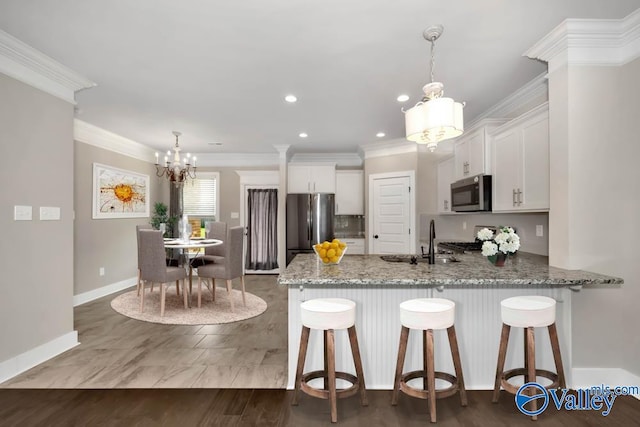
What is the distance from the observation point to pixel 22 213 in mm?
2688

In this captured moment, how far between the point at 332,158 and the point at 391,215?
1753mm

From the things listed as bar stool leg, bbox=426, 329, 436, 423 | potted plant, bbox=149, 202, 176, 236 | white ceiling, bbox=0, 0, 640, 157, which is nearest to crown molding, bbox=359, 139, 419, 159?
white ceiling, bbox=0, 0, 640, 157

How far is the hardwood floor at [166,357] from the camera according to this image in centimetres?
253

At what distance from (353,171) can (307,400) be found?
4771 mm

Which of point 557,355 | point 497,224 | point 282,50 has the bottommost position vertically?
point 557,355

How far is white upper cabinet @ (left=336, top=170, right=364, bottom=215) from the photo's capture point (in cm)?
650

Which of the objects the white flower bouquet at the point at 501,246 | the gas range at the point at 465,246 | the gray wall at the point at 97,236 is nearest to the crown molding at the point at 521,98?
the gas range at the point at 465,246

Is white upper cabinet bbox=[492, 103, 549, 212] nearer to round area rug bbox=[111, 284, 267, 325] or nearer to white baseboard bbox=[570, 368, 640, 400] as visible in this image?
white baseboard bbox=[570, 368, 640, 400]

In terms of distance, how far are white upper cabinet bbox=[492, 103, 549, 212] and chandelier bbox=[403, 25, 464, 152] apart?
107 cm

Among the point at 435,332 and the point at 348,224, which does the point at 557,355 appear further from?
the point at 348,224

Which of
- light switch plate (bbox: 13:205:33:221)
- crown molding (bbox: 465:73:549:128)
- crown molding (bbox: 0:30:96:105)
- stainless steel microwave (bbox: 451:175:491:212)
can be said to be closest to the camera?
crown molding (bbox: 0:30:96:105)

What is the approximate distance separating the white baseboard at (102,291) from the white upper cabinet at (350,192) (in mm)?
3776

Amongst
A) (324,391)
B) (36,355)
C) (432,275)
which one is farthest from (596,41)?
(36,355)

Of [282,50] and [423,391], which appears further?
[282,50]
